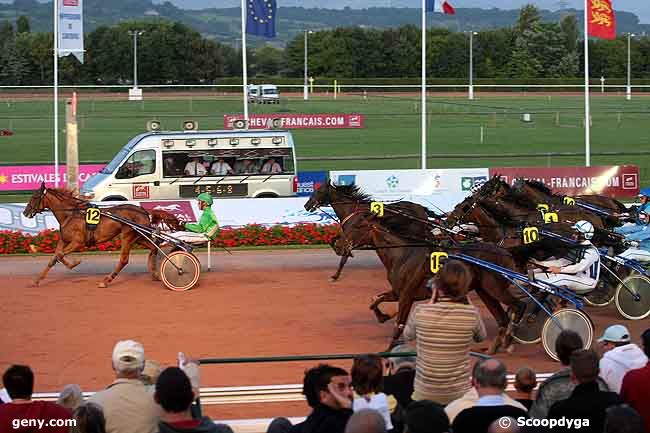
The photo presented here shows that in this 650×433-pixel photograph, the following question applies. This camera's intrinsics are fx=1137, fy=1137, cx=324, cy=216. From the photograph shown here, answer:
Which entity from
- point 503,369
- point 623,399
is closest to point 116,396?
point 503,369

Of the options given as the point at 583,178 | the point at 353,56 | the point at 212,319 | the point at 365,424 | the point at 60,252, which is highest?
the point at 353,56

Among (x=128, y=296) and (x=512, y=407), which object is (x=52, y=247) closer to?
(x=128, y=296)

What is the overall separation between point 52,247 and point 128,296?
5187 millimetres

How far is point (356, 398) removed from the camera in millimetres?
6953

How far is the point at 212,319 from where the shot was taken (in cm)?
1669

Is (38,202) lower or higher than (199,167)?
lower

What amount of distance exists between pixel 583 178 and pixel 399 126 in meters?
30.8

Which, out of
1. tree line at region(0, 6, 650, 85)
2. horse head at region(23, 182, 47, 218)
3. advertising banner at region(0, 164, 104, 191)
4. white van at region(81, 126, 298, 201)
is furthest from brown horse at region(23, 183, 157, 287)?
tree line at region(0, 6, 650, 85)

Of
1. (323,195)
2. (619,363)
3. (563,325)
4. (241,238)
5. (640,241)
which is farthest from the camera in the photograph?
(241,238)

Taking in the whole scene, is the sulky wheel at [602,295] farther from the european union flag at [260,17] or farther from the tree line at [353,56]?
the tree line at [353,56]

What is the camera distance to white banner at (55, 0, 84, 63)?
28000 millimetres

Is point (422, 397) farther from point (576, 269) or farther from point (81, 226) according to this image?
point (81, 226)

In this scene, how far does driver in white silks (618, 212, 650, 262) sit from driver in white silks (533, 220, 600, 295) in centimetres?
241

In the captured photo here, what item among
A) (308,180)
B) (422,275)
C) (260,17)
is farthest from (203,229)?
(260,17)
